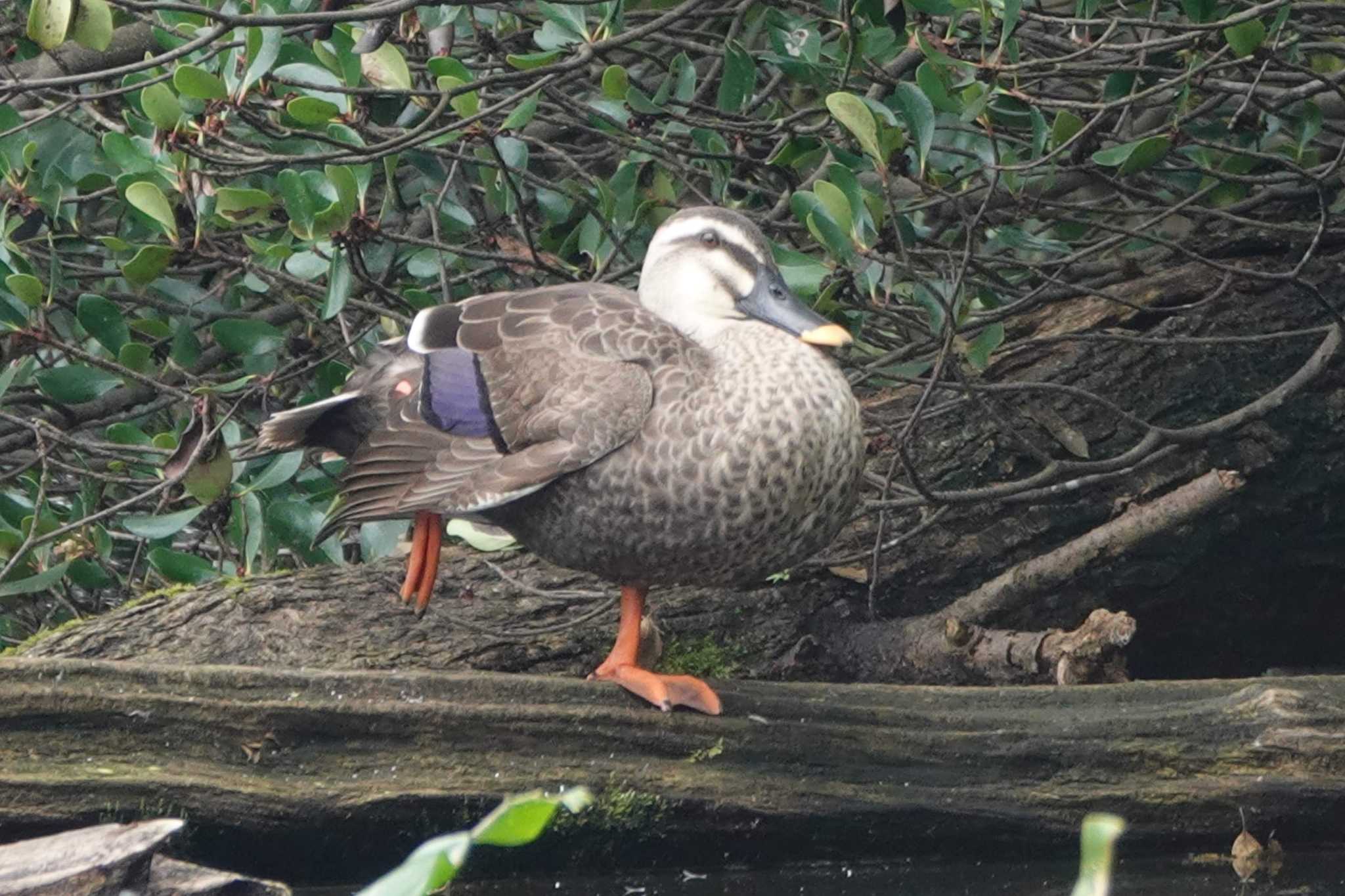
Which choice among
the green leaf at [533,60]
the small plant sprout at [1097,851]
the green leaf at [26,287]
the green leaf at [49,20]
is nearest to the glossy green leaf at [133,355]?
the green leaf at [26,287]

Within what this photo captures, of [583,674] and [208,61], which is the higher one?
[208,61]

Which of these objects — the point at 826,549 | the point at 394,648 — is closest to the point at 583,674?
the point at 394,648

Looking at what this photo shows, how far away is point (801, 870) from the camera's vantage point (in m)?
3.35

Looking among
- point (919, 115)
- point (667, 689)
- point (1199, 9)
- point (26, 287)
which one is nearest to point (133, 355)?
point (26, 287)

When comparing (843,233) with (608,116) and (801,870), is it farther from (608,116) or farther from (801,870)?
(801,870)

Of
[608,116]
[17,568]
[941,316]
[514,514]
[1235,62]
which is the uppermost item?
[1235,62]

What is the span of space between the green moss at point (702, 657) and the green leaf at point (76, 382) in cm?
158

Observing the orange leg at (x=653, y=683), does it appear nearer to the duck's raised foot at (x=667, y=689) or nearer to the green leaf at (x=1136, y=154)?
the duck's raised foot at (x=667, y=689)

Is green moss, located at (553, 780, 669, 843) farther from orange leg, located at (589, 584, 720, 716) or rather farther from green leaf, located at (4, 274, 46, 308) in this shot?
green leaf, located at (4, 274, 46, 308)

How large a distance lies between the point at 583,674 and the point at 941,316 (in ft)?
3.87

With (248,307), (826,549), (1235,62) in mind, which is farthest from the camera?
(248,307)

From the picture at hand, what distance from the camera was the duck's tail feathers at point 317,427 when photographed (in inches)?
150

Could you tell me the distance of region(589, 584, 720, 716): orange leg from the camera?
10.9ft

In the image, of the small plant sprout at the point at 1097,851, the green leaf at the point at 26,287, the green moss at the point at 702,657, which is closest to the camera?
the small plant sprout at the point at 1097,851
